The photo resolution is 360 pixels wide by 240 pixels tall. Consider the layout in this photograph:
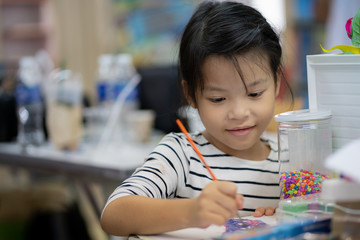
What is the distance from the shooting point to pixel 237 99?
83 centimetres

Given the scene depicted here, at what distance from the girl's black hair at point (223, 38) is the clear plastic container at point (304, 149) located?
136 mm

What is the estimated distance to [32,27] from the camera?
4988 millimetres

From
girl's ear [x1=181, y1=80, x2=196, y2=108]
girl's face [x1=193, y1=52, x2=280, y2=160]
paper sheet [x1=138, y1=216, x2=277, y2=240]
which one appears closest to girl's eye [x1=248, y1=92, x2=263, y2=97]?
girl's face [x1=193, y1=52, x2=280, y2=160]

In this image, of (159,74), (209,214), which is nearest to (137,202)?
(209,214)

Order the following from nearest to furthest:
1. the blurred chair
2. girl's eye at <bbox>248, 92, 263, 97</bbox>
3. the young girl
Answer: the young girl < girl's eye at <bbox>248, 92, 263, 97</bbox> < the blurred chair

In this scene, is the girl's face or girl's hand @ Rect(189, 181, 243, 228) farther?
the girl's face

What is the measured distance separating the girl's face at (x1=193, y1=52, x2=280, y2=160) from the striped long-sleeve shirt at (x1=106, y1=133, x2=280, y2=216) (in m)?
0.06

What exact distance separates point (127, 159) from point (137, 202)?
109 cm

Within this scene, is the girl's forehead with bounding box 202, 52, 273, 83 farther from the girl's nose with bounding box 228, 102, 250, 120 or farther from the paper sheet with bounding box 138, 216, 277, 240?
the paper sheet with bounding box 138, 216, 277, 240

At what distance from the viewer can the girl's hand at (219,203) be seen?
618 millimetres

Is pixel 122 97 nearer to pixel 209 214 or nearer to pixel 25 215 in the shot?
pixel 25 215

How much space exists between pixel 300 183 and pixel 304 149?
57 millimetres

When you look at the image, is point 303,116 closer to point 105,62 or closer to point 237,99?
point 237,99

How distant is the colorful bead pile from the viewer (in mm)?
752
